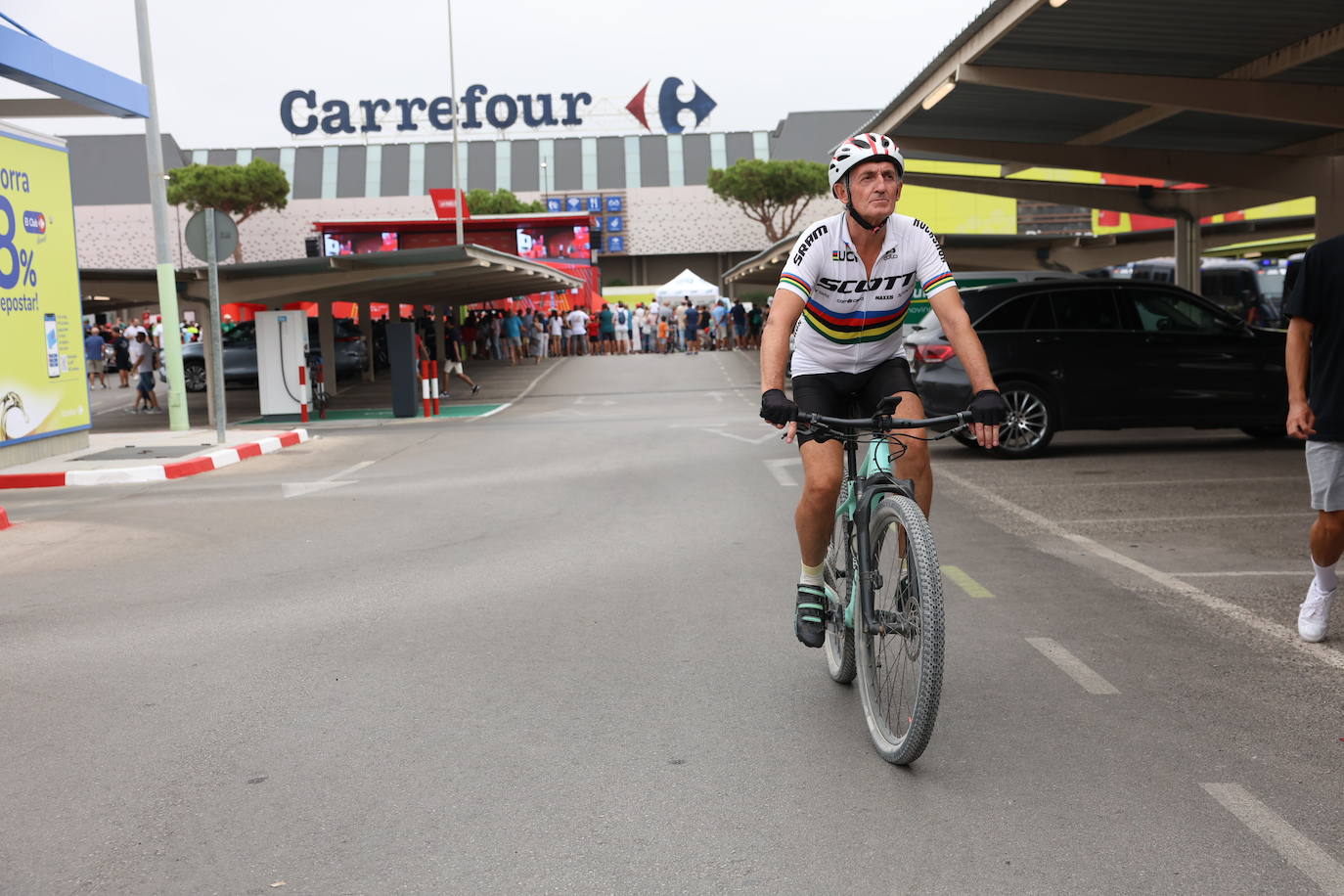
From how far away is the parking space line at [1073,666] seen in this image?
505 centimetres

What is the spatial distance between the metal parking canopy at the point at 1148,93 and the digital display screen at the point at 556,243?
34891 mm

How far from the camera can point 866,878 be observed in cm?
333

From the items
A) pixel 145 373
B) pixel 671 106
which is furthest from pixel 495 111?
pixel 145 373

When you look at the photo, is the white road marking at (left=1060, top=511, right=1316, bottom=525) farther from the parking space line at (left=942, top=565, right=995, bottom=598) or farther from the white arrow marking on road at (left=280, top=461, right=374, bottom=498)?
the white arrow marking on road at (left=280, top=461, right=374, bottom=498)

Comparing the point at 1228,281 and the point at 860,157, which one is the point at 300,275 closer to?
the point at 860,157

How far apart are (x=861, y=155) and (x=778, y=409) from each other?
1.00 m

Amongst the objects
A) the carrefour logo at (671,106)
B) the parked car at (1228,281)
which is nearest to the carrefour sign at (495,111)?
the carrefour logo at (671,106)

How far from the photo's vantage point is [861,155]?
14.8 ft

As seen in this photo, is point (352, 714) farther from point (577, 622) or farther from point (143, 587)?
point (143, 587)

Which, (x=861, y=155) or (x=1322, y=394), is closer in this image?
(x=861, y=155)

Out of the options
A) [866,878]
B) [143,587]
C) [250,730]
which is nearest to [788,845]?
[866,878]

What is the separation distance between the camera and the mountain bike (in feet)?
12.8

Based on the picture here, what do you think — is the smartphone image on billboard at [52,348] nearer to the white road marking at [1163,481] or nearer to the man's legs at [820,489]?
the white road marking at [1163,481]

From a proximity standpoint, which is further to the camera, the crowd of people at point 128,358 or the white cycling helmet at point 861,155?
the crowd of people at point 128,358
